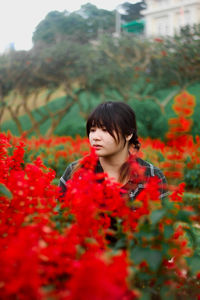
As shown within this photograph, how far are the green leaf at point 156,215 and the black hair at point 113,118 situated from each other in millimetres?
1108

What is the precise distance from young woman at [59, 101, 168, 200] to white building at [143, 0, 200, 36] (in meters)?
28.3

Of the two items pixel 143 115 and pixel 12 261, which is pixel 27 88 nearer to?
pixel 143 115

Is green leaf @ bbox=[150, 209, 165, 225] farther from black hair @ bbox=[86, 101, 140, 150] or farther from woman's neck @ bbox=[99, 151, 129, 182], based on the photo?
woman's neck @ bbox=[99, 151, 129, 182]

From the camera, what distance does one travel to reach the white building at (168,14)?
29612mm

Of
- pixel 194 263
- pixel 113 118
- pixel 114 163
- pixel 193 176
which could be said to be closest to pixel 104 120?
pixel 113 118

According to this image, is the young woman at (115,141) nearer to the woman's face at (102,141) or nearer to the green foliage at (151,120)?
the woman's face at (102,141)

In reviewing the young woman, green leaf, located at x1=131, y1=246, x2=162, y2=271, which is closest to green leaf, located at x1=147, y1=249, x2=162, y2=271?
green leaf, located at x1=131, y1=246, x2=162, y2=271

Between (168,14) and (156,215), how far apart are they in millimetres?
33393

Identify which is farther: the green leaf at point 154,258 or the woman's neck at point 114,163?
the woman's neck at point 114,163

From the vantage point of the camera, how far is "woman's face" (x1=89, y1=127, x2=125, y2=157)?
2.30 meters

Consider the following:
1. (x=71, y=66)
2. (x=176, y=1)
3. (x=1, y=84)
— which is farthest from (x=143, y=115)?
(x=176, y=1)

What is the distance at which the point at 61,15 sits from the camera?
37219 millimetres

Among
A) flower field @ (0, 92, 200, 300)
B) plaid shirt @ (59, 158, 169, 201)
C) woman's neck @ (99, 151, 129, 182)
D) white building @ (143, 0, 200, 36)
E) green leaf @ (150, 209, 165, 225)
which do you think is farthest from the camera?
white building @ (143, 0, 200, 36)

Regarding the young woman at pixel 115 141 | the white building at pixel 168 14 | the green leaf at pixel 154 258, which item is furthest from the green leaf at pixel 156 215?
the white building at pixel 168 14
